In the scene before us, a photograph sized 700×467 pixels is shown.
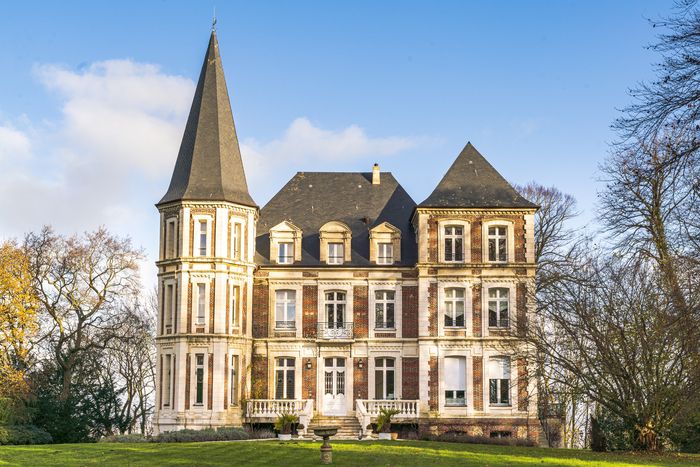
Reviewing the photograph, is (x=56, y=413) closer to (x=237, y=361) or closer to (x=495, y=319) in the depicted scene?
(x=237, y=361)

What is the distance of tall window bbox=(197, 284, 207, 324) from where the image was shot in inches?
1415

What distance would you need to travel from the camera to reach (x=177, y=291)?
1421 inches

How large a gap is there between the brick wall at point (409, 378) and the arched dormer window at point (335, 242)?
4744mm

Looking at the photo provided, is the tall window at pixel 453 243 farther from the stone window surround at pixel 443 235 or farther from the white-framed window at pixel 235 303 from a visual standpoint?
the white-framed window at pixel 235 303

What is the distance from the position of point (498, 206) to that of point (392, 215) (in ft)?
17.1

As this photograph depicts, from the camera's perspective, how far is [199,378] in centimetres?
3553

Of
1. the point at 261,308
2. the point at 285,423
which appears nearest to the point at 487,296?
the point at 261,308

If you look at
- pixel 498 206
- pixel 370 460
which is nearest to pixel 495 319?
pixel 498 206

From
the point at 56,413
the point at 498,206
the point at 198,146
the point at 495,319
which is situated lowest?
the point at 56,413

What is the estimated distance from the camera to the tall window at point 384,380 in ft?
124

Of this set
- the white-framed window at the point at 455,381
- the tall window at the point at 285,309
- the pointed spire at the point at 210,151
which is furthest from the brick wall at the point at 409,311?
the pointed spire at the point at 210,151

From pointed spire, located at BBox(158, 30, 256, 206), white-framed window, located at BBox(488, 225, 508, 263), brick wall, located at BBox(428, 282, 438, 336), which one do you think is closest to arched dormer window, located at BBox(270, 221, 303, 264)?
pointed spire, located at BBox(158, 30, 256, 206)

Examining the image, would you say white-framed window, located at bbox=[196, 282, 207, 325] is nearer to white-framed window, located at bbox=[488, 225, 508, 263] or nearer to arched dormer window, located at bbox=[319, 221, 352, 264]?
arched dormer window, located at bbox=[319, 221, 352, 264]

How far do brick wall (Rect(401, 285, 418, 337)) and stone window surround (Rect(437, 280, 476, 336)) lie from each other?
1390mm
